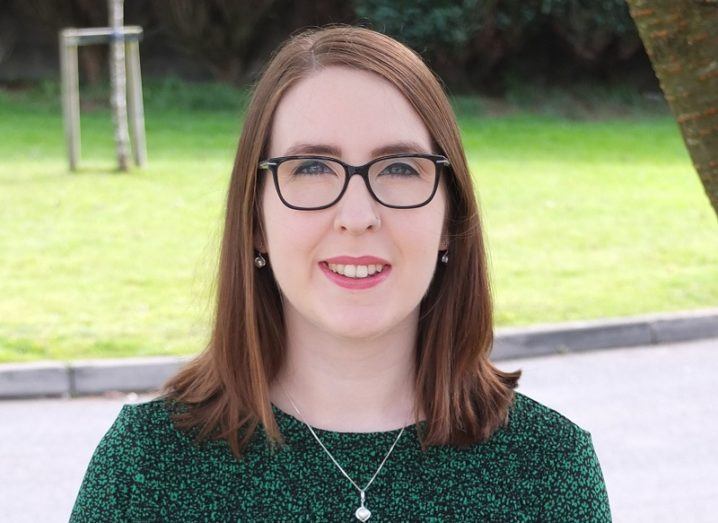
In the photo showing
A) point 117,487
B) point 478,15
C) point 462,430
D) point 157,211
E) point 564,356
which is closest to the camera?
point 117,487

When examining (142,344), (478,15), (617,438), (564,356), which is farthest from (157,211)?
(478,15)

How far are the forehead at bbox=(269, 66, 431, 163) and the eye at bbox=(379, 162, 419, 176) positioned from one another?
0.12ft

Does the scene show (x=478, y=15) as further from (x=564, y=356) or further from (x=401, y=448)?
(x=401, y=448)

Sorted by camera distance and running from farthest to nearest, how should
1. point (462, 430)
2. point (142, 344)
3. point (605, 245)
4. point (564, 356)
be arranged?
point (605, 245)
point (564, 356)
point (142, 344)
point (462, 430)

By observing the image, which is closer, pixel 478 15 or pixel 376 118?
pixel 376 118

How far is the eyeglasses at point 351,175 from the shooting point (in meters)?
1.93

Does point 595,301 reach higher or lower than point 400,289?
lower

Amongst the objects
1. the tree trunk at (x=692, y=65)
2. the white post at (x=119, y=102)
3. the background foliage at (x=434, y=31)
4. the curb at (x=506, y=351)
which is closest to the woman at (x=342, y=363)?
the tree trunk at (x=692, y=65)

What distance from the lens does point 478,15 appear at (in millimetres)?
18969

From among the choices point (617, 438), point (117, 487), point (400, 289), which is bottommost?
point (617, 438)

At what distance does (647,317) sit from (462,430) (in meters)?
6.10

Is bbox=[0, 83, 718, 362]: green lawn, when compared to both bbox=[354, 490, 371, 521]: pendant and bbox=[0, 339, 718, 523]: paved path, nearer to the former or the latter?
bbox=[0, 339, 718, 523]: paved path

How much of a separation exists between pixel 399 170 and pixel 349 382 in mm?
384

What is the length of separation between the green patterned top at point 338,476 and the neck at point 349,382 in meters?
0.03
